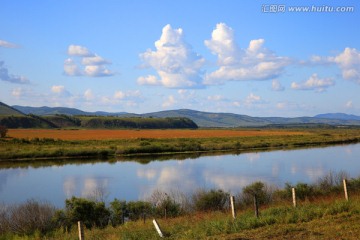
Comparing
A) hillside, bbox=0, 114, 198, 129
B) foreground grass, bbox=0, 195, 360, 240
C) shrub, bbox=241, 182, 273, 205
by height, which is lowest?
shrub, bbox=241, 182, 273, 205

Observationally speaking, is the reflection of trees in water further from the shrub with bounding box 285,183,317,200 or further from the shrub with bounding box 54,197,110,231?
the shrub with bounding box 285,183,317,200

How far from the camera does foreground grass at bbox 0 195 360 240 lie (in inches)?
377

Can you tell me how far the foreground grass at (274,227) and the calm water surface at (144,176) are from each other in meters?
10.1

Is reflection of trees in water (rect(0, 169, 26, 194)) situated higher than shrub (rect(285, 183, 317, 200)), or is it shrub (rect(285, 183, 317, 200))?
shrub (rect(285, 183, 317, 200))

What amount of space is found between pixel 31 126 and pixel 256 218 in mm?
150123

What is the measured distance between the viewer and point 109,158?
151ft

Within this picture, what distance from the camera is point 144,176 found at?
30.5 metres

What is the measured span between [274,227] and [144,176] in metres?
20.7

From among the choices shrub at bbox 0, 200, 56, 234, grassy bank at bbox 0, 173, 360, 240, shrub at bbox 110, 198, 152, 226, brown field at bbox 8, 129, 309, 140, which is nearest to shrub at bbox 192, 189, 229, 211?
grassy bank at bbox 0, 173, 360, 240

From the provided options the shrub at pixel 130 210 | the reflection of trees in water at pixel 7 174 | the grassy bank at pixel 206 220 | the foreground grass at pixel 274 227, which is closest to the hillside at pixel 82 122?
the reflection of trees in water at pixel 7 174

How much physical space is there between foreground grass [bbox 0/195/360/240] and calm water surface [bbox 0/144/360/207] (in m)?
10.1

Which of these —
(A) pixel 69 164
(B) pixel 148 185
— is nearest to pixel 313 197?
(B) pixel 148 185

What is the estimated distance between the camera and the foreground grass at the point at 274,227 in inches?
377

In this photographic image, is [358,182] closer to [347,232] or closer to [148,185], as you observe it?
[347,232]
